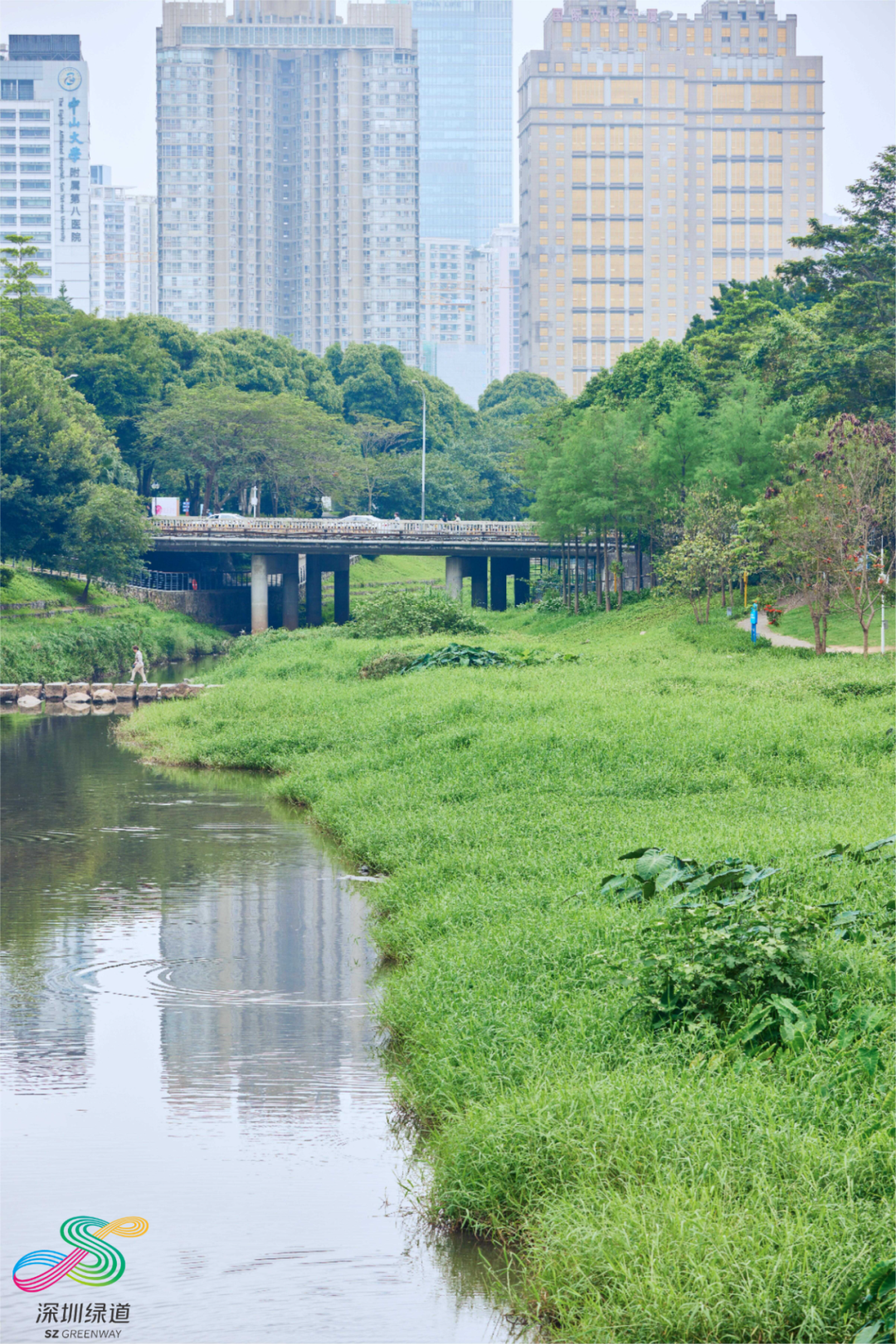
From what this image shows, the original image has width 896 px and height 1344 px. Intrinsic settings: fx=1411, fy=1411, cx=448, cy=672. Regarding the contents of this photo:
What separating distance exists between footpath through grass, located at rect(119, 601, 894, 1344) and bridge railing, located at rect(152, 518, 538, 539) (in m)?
40.1

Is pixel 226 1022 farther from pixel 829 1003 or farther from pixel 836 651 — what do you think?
pixel 836 651

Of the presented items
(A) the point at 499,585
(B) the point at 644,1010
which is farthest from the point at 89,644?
(B) the point at 644,1010

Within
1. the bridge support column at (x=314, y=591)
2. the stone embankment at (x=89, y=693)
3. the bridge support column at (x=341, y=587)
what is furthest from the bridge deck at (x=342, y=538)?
the stone embankment at (x=89, y=693)

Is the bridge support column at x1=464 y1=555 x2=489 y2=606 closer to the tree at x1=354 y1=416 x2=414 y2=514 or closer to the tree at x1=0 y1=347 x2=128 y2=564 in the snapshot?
the tree at x1=354 y1=416 x2=414 y2=514

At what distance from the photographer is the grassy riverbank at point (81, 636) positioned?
3928cm

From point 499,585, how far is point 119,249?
128m

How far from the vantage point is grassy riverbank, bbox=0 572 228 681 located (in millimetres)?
39281

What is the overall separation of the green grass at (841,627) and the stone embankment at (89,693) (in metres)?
14.1

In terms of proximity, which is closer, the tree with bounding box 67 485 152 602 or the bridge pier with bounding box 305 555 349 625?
the tree with bounding box 67 485 152 602

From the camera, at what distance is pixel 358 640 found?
3869 cm

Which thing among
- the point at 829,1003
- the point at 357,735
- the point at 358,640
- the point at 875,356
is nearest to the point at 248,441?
the point at 358,640

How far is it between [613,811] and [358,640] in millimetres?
25723

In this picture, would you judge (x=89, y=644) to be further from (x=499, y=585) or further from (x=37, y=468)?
(x=499, y=585)

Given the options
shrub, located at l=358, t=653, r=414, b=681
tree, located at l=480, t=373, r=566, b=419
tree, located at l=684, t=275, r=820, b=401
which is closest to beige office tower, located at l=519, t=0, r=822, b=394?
tree, located at l=480, t=373, r=566, b=419
